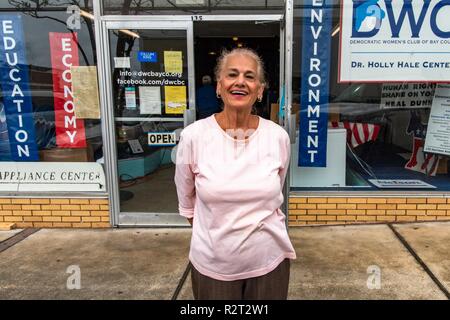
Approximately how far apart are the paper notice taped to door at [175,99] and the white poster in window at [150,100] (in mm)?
84

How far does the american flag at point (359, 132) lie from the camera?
4375 millimetres

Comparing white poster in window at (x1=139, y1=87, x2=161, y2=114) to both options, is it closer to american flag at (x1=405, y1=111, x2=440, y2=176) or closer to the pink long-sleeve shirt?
the pink long-sleeve shirt

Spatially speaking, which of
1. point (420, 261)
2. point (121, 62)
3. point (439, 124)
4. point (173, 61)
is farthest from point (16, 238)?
point (439, 124)

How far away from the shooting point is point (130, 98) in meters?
4.26

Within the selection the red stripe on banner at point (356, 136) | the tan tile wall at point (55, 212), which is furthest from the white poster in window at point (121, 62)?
the red stripe on banner at point (356, 136)

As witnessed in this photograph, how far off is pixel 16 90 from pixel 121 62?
113 centimetres

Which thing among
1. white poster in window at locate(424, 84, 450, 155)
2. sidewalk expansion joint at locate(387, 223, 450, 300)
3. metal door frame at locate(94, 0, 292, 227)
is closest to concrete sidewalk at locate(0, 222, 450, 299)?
sidewalk expansion joint at locate(387, 223, 450, 300)

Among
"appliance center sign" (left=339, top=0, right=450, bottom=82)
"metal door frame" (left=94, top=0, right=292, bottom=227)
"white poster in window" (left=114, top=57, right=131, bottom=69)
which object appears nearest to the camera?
"appliance center sign" (left=339, top=0, right=450, bottom=82)

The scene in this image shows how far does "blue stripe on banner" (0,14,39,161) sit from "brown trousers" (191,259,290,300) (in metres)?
3.24

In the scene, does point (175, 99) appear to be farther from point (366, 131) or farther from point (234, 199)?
point (234, 199)

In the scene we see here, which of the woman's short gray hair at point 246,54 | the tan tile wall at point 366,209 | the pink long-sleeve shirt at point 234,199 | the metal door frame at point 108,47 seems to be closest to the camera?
the pink long-sleeve shirt at point 234,199

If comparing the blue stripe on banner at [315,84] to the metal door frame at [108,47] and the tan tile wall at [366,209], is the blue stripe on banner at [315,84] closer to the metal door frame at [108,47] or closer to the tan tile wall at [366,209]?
the metal door frame at [108,47]

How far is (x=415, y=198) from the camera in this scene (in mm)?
4301

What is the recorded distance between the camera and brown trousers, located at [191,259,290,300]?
1.77m
